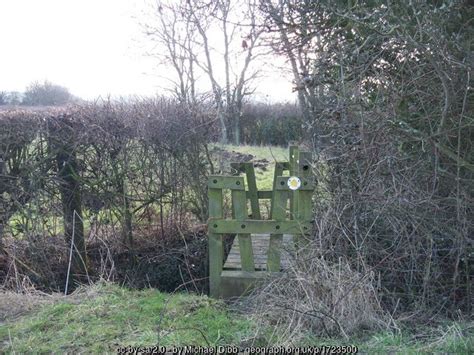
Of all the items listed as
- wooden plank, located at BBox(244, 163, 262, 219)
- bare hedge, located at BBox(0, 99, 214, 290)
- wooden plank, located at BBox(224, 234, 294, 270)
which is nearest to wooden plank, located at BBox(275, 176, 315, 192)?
wooden plank, located at BBox(224, 234, 294, 270)

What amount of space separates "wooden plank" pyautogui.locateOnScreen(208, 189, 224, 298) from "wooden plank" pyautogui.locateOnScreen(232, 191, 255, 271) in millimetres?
212

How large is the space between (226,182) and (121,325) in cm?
212

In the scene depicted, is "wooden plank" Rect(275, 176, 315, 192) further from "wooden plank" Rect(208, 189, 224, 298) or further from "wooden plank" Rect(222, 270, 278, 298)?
"wooden plank" Rect(222, 270, 278, 298)

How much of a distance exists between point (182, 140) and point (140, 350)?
522 centimetres

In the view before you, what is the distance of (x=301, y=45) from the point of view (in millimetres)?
6699

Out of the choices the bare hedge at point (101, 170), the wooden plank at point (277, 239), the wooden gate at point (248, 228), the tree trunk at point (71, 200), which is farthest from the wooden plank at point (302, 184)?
the tree trunk at point (71, 200)

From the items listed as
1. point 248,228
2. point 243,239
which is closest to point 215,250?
point 243,239

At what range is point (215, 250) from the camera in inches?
223

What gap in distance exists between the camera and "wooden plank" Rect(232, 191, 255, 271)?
219 inches

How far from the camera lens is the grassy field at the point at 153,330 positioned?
3.61 metres

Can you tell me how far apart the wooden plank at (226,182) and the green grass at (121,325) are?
1353mm

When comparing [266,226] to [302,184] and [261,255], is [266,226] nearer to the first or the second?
[302,184]

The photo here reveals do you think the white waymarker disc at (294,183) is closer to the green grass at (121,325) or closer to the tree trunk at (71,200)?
the green grass at (121,325)

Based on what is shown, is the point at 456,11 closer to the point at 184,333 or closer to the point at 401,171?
the point at 401,171
